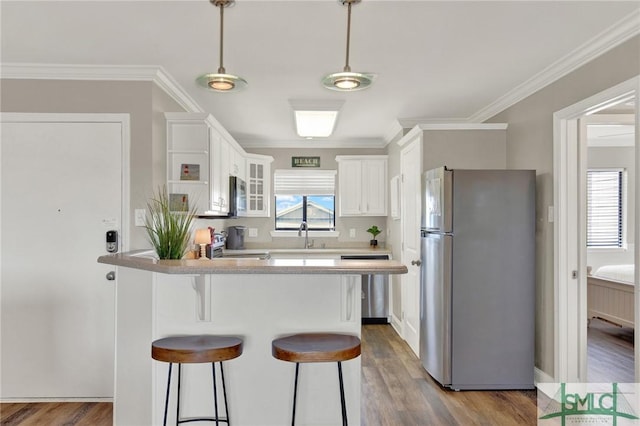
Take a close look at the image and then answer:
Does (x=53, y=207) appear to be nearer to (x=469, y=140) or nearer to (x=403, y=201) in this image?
(x=403, y=201)

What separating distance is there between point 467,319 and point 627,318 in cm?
240

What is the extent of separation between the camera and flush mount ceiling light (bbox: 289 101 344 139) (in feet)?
12.5

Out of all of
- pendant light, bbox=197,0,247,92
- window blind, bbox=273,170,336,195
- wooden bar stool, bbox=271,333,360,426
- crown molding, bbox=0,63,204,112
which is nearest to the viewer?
wooden bar stool, bbox=271,333,360,426

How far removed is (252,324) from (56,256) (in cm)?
175

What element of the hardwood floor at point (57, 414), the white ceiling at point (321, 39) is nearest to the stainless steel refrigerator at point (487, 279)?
the white ceiling at point (321, 39)

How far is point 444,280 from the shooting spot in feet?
10.4

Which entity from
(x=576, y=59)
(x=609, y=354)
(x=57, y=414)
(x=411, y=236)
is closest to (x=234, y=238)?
(x=411, y=236)

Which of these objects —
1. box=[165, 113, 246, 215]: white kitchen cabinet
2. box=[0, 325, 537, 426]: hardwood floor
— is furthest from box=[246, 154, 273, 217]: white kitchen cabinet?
box=[0, 325, 537, 426]: hardwood floor

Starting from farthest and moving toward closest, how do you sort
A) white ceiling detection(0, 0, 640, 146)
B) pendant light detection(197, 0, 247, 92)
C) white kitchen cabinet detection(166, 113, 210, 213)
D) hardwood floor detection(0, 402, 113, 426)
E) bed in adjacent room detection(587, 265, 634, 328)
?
bed in adjacent room detection(587, 265, 634, 328)
white kitchen cabinet detection(166, 113, 210, 213)
hardwood floor detection(0, 402, 113, 426)
white ceiling detection(0, 0, 640, 146)
pendant light detection(197, 0, 247, 92)

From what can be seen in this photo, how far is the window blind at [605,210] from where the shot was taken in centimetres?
600

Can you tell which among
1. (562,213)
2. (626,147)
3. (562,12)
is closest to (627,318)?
(562,213)

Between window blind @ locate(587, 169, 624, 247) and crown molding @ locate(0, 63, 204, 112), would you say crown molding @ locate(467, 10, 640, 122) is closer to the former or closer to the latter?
crown molding @ locate(0, 63, 204, 112)

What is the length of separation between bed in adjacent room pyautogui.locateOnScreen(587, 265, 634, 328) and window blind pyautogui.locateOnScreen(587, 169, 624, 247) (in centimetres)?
151

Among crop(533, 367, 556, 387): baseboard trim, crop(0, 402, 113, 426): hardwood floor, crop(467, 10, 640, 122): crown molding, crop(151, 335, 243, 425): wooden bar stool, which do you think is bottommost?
crop(0, 402, 113, 426): hardwood floor
